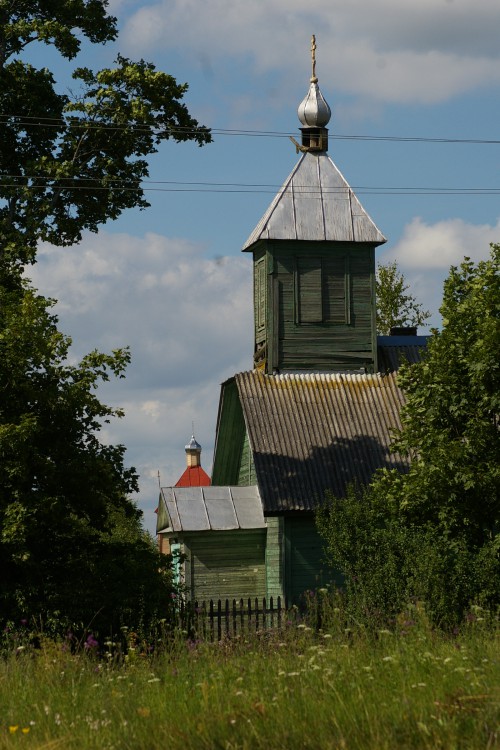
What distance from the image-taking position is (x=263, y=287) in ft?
102

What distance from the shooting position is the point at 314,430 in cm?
2767

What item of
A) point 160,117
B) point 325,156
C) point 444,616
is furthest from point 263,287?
point 444,616

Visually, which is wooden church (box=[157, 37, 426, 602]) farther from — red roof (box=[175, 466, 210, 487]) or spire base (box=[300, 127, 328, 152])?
red roof (box=[175, 466, 210, 487])

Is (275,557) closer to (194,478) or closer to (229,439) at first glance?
(229,439)

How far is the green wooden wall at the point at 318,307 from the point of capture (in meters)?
30.4

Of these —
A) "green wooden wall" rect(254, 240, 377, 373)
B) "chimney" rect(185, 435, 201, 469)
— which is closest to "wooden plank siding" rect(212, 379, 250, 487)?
"green wooden wall" rect(254, 240, 377, 373)

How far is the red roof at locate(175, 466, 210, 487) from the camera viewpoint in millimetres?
73875

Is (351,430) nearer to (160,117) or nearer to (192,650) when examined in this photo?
(160,117)

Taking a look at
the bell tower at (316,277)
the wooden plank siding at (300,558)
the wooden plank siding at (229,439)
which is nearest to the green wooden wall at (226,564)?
the wooden plank siding at (300,558)

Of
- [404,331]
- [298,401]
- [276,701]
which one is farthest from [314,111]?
[276,701]

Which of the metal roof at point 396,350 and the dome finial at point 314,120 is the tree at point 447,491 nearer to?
the metal roof at point 396,350

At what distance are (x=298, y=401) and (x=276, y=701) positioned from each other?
67.3ft

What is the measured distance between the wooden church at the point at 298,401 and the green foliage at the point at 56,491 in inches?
276

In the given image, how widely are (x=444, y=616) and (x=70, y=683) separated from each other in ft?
28.5
